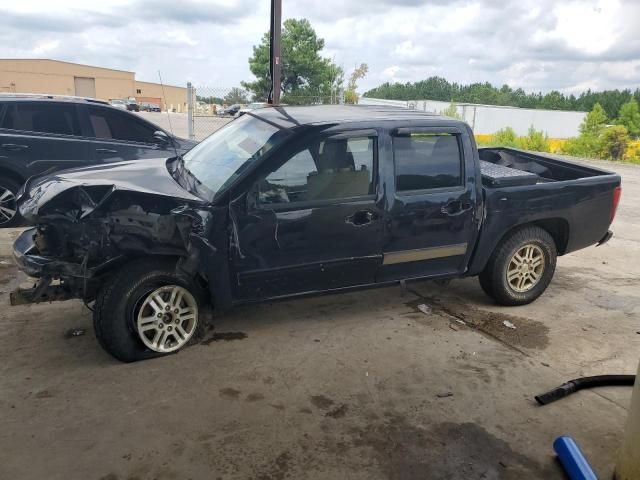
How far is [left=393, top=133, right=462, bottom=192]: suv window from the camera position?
13.5 ft

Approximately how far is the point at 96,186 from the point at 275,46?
638 cm

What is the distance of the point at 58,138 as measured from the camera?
6.79 m

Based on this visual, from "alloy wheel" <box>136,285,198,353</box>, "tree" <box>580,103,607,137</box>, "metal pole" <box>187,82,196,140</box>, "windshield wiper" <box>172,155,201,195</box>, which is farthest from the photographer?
"tree" <box>580,103,607,137</box>

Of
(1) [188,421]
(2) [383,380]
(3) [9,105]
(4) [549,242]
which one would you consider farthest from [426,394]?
(3) [9,105]

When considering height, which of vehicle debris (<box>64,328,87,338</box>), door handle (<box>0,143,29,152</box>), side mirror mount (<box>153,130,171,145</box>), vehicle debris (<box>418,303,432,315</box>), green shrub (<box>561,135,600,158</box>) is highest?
side mirror mount (<box>153,130,171,145</box>)

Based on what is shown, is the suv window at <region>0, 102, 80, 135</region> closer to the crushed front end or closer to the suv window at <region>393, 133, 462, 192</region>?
the crushed front end

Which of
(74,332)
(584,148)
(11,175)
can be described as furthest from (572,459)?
(584,148)

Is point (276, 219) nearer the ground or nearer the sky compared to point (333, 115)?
nearer the ground

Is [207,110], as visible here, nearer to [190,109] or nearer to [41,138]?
[190,109]

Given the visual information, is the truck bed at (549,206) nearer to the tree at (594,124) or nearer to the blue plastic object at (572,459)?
the blue plastic object at (572,459)

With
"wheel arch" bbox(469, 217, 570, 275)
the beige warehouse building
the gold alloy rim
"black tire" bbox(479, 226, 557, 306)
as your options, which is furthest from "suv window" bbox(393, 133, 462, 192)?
the beige warehouse building

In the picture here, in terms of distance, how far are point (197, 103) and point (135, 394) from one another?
9.94 metres

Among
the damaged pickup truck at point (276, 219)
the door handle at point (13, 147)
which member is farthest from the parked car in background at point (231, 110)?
the damaged pickup truck at point (276, 219)

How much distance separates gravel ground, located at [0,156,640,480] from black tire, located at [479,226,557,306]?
0.44 ft
